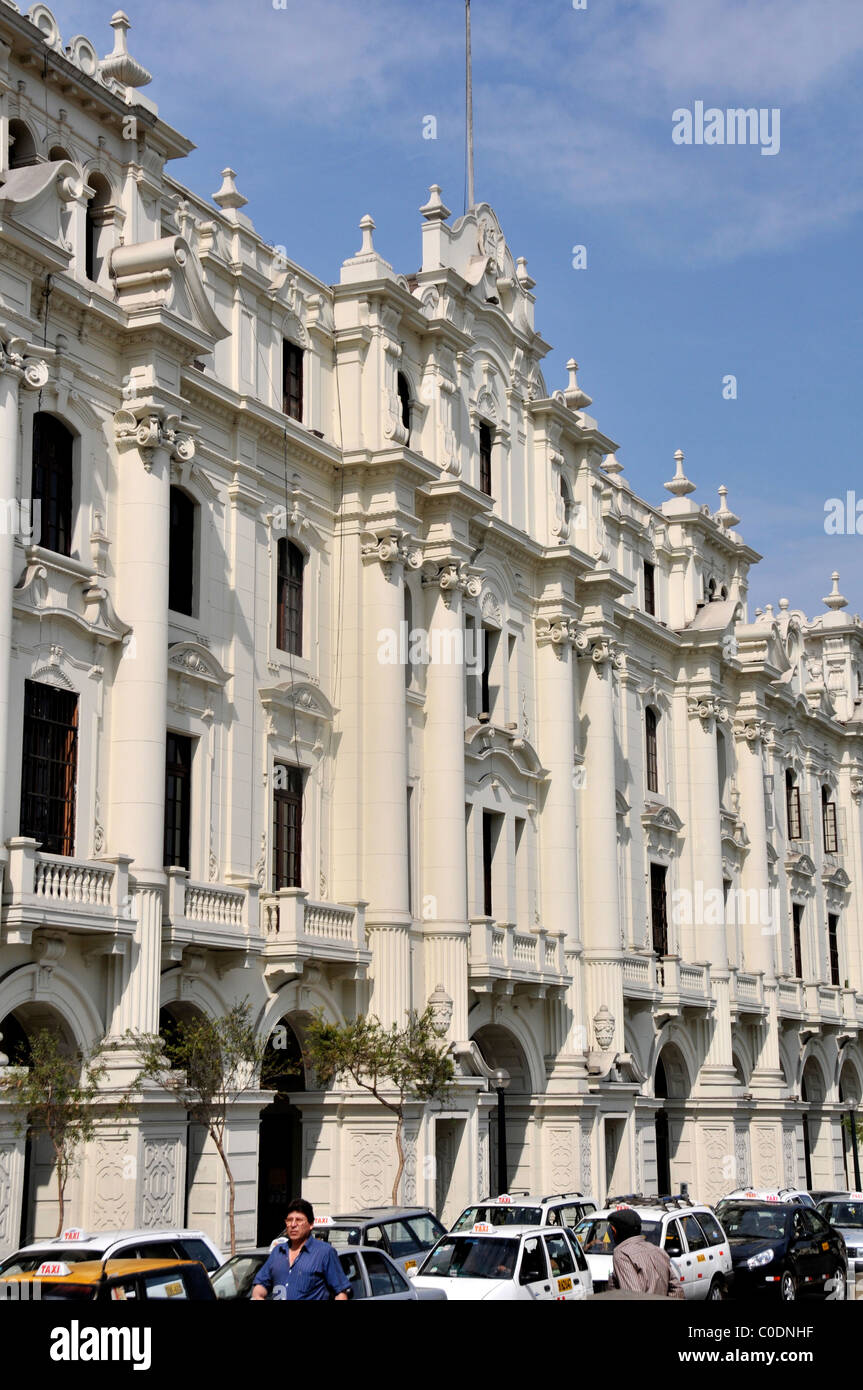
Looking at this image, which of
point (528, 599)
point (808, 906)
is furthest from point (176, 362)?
point (808, 906)

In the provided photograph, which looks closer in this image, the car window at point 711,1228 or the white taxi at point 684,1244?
the white taxi at point 684,1244

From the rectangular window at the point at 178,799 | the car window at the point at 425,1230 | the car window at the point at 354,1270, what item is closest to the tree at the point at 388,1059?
the rectangular window at the point at 178,799

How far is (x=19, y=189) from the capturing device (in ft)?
86.1

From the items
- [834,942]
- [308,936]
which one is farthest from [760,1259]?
[834,942]

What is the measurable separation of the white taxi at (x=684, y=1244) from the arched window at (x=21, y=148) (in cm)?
1915

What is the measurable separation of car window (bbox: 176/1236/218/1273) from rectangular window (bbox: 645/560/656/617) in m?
36.8

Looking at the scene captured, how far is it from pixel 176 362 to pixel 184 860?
879 centimetres

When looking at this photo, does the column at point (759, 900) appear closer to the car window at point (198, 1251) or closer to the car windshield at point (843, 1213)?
the car windshield at point (843, 1213)

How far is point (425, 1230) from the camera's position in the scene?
78.3ft

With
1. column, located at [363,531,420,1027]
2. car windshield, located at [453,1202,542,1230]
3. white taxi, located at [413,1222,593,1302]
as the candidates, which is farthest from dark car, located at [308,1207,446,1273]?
column, located at [363,531,420,1027]

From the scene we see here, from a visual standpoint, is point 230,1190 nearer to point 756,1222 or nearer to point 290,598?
point 756,1222

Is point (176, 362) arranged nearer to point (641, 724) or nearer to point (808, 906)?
point (641, 724)

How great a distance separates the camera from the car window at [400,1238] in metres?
22.5

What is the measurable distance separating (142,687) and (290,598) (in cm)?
694
